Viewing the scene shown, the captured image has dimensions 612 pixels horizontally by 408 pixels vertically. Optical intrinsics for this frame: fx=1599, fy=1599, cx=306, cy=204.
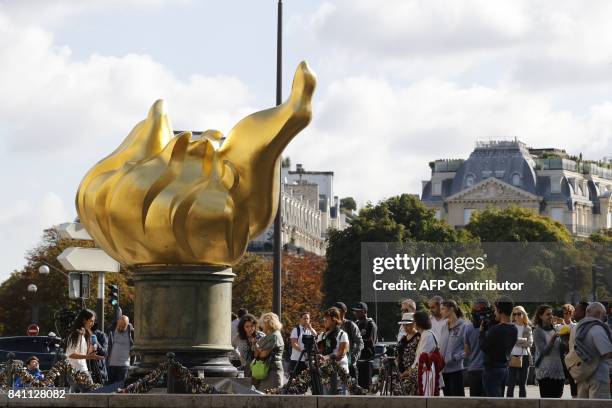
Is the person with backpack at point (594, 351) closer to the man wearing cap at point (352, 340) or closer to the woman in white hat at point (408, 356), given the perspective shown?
the woman in white hat at point (408, 356)

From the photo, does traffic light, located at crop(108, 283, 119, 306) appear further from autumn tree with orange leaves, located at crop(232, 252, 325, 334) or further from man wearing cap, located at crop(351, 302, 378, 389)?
autumn tree with orange leaves, located at crop(232, 252, 325, 334)

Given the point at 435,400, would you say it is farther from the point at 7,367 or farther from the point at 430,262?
the point at 430,262

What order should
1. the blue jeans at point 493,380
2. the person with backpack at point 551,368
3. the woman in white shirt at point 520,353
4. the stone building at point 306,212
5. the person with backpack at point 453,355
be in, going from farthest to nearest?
the stone building at point 306,212 → the woman in white shirt at point 520,353 → the person with backpack at point 551,368 → the person with backpack at point 453,355 → the blue jeans at point 493,380

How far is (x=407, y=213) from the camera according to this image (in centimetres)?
9312

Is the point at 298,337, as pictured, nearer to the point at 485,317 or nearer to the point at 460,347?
the point at 485,317

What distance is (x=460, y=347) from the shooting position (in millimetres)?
20641

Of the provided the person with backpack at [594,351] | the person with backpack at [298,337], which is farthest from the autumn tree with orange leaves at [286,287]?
the person with backpack at [594,351]

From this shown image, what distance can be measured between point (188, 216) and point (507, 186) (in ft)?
526

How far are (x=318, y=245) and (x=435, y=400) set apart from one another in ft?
525

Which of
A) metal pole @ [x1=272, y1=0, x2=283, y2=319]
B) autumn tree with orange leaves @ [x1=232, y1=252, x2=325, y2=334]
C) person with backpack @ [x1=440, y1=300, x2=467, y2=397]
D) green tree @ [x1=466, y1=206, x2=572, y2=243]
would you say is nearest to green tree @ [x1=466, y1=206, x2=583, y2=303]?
green tree @ [x1=466, y1=206, x2=572, y2=243]

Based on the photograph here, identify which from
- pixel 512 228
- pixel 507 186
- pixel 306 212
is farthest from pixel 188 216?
pixel 507 186

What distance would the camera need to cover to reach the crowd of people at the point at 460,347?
61.7 ft

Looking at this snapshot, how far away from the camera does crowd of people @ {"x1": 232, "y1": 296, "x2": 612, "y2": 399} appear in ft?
61.7

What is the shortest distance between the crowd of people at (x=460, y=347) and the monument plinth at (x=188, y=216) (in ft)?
4.74
